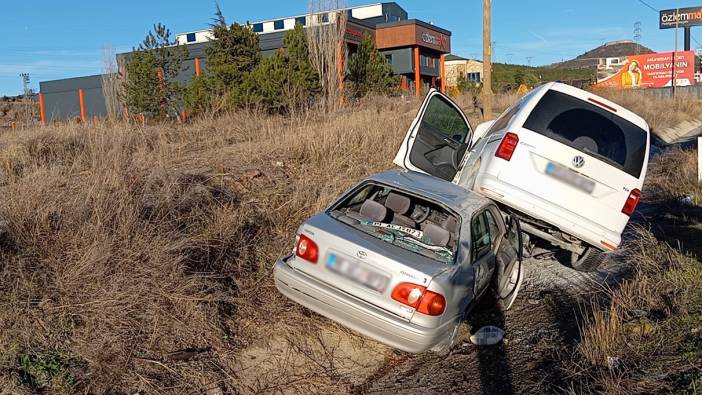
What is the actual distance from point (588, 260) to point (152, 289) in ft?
15.5

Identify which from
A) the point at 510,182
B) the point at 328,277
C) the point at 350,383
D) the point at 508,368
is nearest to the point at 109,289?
the point at 328,277

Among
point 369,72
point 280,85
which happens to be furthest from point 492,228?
point 369,72

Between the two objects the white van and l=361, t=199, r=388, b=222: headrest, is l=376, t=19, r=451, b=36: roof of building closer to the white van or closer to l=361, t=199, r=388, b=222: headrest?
the white van

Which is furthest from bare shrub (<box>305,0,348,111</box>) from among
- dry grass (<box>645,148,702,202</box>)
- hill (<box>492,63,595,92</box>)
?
hill (<box>492,63,595,92</box>)

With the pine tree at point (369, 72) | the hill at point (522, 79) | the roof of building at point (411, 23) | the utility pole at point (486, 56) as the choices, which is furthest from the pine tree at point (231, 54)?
the hill at point (522, 79)

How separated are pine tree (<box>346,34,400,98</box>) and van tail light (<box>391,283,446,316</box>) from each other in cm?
1696

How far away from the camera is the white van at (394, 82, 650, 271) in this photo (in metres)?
5.77

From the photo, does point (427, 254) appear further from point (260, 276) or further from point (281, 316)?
point (260, 276)

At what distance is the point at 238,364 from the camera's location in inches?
173

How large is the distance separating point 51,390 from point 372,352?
241 centimetres

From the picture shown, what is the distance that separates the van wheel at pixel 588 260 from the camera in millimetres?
6395

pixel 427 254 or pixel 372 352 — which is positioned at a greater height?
pixel 427 254

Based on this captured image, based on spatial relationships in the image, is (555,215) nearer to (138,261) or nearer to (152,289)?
(152,289)

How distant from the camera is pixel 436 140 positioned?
7301 millimetres
